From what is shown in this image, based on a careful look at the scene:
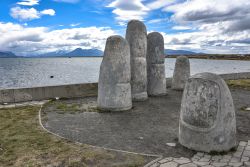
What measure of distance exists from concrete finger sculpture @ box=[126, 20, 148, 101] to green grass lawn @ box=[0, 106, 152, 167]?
217 inches

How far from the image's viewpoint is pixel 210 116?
251 inches

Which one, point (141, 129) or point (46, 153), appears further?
point (141, 129)

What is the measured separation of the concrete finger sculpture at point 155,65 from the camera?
557 inches

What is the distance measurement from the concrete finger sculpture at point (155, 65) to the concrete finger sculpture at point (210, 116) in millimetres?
7477

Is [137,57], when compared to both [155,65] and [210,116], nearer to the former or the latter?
[155,65]

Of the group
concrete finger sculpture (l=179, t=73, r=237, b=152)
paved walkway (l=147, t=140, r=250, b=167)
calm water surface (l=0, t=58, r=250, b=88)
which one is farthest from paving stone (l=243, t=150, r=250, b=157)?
calm water surface (l=0, t=58, r=250, b=88)

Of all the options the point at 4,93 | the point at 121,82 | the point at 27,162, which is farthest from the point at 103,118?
the point at 4,93

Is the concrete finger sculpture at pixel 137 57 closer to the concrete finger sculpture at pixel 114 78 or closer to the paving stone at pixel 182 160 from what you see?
the concrete finger sculpture at pixel 114 78

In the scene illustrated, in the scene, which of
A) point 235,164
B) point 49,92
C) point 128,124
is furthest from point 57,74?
point 235,164

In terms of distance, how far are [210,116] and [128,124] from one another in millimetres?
3213

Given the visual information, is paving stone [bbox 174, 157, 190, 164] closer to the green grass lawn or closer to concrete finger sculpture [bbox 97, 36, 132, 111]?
the green grass lawn

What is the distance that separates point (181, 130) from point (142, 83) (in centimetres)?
600

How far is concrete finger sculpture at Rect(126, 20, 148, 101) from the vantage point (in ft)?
41.4

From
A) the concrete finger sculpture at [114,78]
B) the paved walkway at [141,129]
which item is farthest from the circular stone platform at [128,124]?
the concrete finger sculpture at [114,78]
